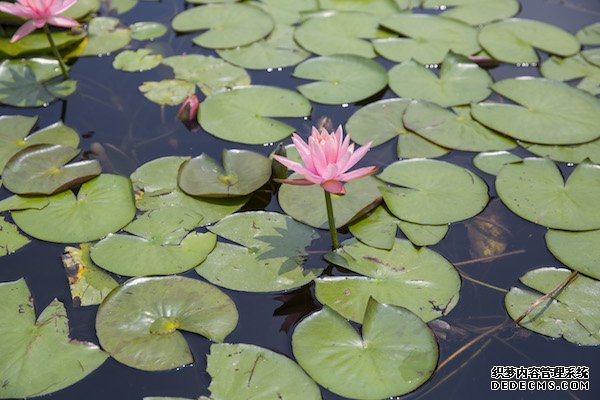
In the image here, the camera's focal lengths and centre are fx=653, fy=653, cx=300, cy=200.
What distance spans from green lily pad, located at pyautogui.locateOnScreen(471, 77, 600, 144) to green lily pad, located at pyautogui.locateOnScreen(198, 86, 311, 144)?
934 mm

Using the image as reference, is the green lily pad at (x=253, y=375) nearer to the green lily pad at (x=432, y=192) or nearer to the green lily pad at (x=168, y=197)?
the green lily pad at (x=168, y=197)

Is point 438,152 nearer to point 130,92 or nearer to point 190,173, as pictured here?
point 190,173

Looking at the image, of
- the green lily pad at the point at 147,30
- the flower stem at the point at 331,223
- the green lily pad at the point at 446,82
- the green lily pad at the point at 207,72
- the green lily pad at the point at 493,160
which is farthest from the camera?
the green lily pad at the point at 147,30

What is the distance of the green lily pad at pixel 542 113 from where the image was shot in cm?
316

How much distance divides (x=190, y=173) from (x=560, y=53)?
89.7 inches

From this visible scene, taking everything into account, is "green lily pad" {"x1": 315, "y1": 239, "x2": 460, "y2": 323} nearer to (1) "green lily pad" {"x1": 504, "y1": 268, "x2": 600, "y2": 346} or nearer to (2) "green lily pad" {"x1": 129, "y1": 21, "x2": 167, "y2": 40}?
(1) "green lily pad" {"x1": 504, "y1": 268, "x2": 600, "y2": 346}

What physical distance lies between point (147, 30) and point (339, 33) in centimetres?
118

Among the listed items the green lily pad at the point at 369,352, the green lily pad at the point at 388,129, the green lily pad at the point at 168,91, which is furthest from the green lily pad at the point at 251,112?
the green lily pad at the point at 369,352

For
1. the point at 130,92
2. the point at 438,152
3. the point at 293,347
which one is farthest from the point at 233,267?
the point at 130,92

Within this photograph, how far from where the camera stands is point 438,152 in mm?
3105

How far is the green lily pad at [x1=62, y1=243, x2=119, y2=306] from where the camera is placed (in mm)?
2453

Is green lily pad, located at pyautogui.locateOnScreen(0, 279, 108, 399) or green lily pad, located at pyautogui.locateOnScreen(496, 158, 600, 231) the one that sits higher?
green lily pad, located at pyautogui.locateOnScreen(496, 158, 600, 231)

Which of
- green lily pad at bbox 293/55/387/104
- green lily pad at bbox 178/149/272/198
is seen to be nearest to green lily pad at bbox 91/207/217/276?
green lily pad at bbox 178/149/272/198

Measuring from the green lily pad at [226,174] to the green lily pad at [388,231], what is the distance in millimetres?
480
